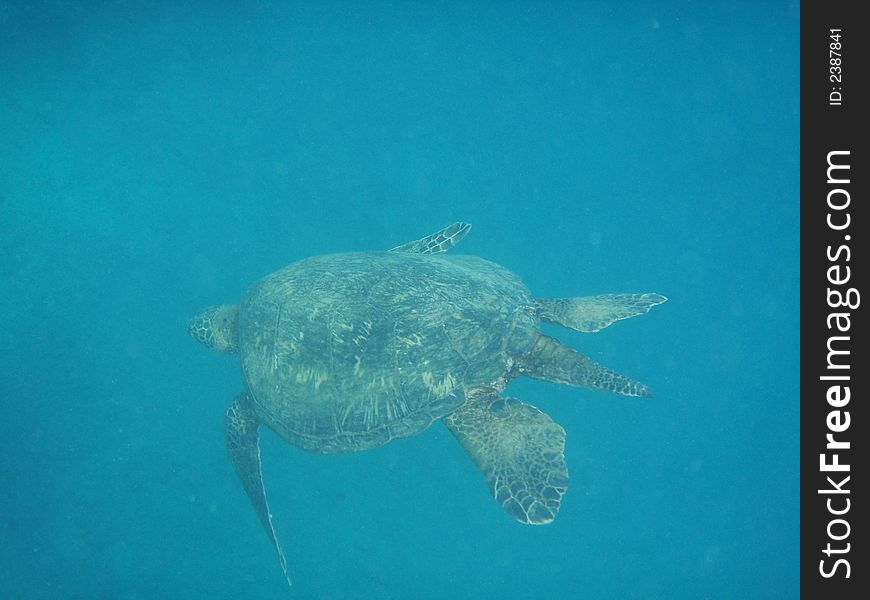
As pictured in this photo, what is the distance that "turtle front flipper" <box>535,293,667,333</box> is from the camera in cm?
455

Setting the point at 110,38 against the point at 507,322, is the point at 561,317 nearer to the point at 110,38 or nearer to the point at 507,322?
the point at 507,322

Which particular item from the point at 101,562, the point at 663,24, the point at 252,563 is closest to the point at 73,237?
the point at 101,562

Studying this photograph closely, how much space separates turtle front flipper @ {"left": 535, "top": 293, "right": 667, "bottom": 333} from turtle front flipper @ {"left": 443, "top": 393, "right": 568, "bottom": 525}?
1.03 m

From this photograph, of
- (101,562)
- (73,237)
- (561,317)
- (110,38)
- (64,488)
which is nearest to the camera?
(561,317)

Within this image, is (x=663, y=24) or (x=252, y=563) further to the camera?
(x=663, y=24)

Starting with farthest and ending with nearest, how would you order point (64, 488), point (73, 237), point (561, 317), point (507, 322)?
1. point (73, 237)
2. point (64, 488)
3. point (561, 317)
4. point (507, 322)

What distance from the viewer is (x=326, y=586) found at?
651cm

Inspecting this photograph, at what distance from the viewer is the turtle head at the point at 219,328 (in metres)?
5.87

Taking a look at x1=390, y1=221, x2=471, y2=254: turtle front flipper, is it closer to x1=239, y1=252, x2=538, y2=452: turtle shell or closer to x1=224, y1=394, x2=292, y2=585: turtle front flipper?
x1=239, y1=252, x2=538, y2=452: turtle shell

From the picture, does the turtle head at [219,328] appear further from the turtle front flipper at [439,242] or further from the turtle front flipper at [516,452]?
the turtle front flipper at [516,452]
